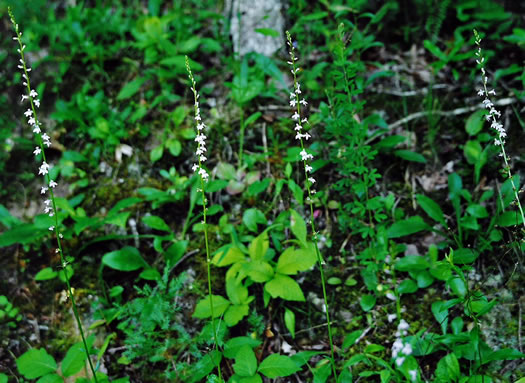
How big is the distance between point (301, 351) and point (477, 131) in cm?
230

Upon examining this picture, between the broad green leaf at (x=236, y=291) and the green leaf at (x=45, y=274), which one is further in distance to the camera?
the green leaf at (x=45, y=274)

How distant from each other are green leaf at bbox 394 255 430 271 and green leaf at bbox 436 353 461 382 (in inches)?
26.4

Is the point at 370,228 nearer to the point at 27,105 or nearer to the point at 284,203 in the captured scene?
the point at 284,203

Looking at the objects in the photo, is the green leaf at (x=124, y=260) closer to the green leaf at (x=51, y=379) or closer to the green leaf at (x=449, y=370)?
the green leaf at (x=51, y=379)

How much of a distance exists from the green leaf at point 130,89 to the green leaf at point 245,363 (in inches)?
117

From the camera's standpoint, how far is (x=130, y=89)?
4.45 metres

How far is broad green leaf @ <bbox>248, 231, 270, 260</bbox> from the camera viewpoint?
3.09 m

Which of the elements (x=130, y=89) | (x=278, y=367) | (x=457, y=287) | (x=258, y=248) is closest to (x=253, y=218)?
(x=258, y=248)

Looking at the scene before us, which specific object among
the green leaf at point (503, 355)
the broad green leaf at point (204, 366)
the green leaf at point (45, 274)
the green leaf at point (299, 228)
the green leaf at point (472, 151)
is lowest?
the green leaf at point (503, 355)

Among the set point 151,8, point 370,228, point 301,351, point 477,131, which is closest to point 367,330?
point 301,351

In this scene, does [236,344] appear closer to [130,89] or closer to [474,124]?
[474,124]

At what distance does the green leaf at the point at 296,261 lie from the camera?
9.53 feet

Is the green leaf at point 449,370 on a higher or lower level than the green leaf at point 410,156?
lower

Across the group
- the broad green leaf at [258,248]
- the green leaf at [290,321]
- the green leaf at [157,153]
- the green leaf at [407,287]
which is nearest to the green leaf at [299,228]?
the broad green leaf at [258,248]
